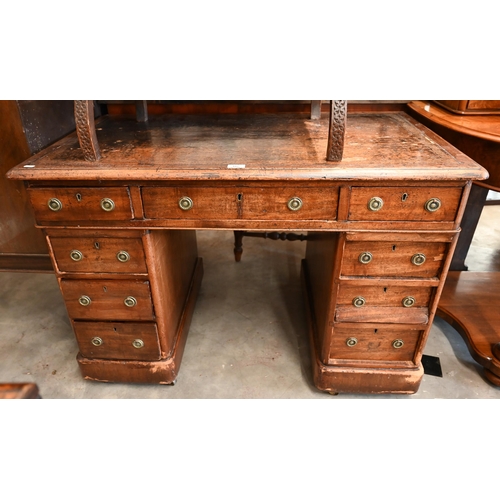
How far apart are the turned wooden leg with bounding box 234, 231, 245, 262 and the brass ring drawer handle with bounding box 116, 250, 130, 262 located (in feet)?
3.90

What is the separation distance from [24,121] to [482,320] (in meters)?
2.65

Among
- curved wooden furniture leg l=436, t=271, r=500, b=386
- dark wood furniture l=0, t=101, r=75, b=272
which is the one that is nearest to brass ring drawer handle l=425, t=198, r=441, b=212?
curved wooden furniture leg l=436, t=271, r=500, b=386

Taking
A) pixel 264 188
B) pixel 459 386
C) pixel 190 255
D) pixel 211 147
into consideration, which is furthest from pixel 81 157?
pixel 459 386

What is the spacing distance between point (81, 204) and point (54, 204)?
9cm

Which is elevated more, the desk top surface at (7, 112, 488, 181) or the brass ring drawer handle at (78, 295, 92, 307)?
the desk top surface at (7, 112, 488, 181)

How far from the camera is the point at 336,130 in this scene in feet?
3.98

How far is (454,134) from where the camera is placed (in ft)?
5.04

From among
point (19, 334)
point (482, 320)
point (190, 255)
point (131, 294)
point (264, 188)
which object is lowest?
point (19, 334)

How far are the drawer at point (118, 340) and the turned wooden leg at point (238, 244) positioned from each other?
1.11 meters

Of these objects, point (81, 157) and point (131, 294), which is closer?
point (81, 157)

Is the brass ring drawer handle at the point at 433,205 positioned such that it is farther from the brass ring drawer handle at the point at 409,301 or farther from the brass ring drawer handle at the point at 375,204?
the brass ring drawer handle at the point at 409,301

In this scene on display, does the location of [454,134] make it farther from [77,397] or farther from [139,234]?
[77,397]

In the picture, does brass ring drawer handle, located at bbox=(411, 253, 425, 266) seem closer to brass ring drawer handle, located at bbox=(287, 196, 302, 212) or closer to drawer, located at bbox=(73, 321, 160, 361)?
brass ring drawer handle, located at bbox=(287, 196, 302, 212)

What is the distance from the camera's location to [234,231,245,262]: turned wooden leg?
256 centimetres
